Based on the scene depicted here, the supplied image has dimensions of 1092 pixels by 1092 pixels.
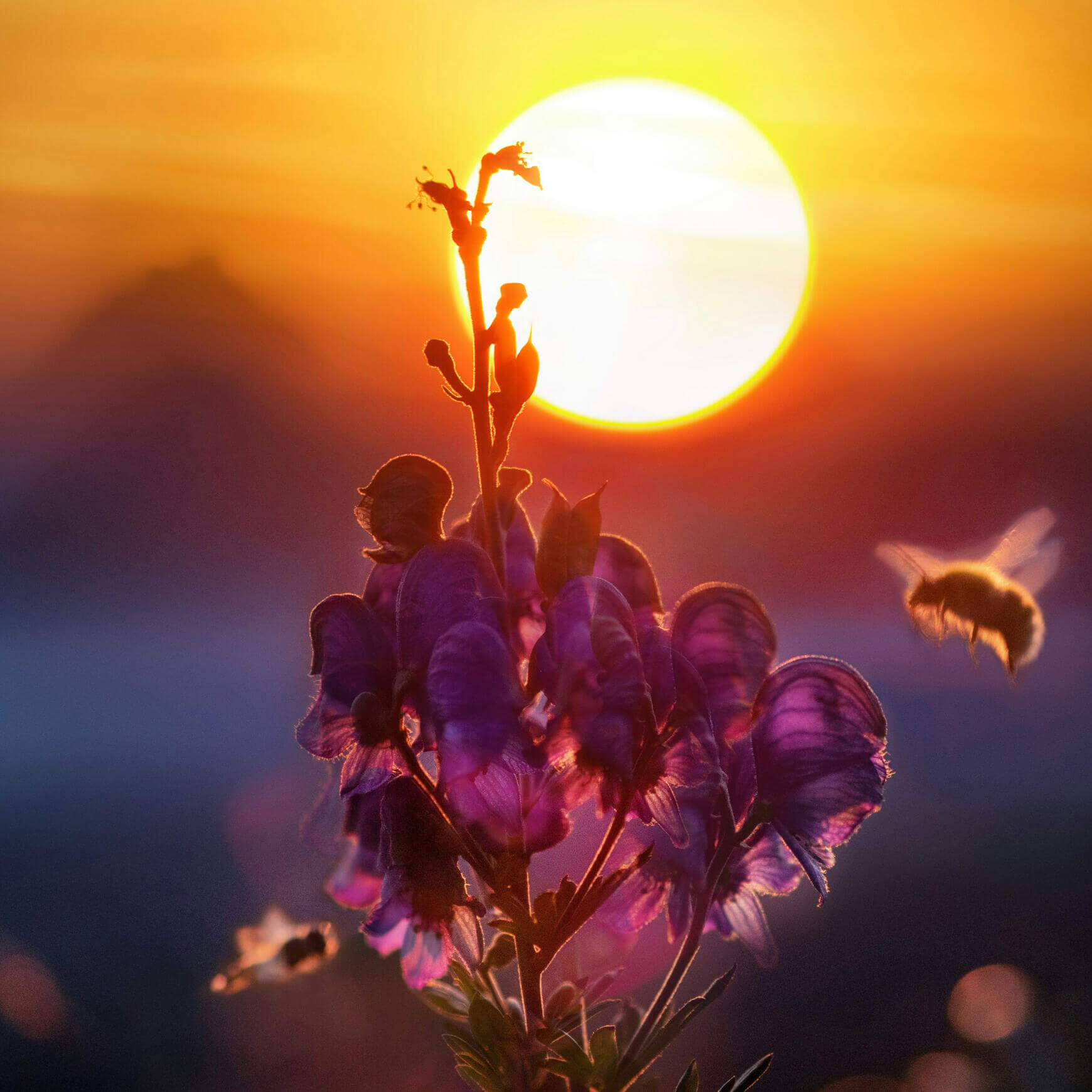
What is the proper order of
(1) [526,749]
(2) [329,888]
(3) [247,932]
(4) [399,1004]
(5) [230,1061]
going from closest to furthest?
(1) [526,749] < (2) [329,888] < (3) [247,932] < (4) [399,1004] < (5) [230,1061]

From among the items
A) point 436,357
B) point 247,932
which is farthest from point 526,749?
point 247,932

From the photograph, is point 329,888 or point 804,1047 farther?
point 804,1047

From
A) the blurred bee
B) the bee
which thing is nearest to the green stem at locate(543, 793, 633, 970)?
the bee

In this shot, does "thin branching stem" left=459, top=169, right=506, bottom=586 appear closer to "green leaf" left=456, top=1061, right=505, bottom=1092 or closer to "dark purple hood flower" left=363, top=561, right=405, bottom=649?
"dark purple hood flower" left=363, top=561, right=405, bottom=649

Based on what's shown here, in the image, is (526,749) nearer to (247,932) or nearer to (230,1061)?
(247,932)

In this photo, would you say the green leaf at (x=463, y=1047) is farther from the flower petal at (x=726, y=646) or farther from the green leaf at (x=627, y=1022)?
the flower petal at (x=726, y=646)

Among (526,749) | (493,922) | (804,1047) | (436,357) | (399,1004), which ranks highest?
(436,357)

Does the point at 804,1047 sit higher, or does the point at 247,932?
the point at 247,932

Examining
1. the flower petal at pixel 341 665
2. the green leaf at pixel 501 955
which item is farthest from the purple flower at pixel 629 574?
the green leaf at pixel 501 955
